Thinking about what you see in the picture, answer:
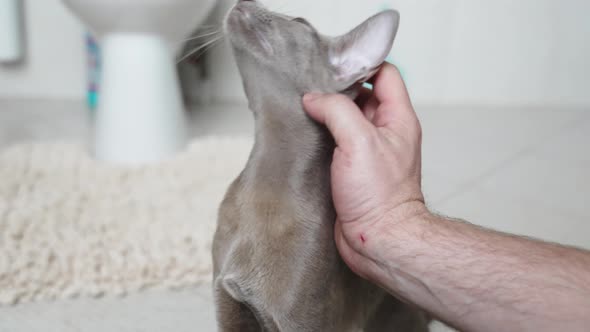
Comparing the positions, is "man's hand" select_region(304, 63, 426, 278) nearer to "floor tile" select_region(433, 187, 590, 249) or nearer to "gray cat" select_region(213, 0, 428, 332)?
"gray cat" select_region(213, 0, 428, 332)

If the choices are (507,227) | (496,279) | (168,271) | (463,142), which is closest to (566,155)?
(463,142)

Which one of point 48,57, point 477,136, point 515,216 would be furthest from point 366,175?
point 48,57

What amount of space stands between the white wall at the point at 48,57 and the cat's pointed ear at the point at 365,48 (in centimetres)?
205

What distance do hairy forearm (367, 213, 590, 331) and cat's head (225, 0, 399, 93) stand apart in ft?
0.75

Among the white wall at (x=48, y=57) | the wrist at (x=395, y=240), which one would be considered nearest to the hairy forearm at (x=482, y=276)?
the wrist at (x=395, y=240)

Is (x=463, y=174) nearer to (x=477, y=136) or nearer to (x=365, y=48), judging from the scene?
(x=477, y=136)

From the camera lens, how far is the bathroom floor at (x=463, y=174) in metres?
1.11

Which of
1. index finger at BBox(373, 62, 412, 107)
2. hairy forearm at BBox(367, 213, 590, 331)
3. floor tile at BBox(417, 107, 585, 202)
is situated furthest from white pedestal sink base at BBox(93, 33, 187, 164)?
hairy forearm at BBox(367, 213, 590, 331)

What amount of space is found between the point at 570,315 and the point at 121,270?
894 mm

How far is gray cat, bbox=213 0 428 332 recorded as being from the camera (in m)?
0.76

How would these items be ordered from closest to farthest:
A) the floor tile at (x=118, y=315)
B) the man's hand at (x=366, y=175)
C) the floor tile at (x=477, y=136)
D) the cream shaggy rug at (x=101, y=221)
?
1. the man's hand at (x=366, y=175)
2. the floor tile at (x=118, y=315)
3. the cream shaggy rug at (x=101, y=221)
4. the floor tile at (x=477, y=136)

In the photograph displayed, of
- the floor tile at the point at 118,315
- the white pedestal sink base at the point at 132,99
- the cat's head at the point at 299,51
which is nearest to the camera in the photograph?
the cat's head at the point at 299,51

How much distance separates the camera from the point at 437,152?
6.74 feet

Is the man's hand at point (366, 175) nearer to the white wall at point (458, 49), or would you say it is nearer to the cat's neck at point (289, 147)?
the cat's neck at point (289, 147)
